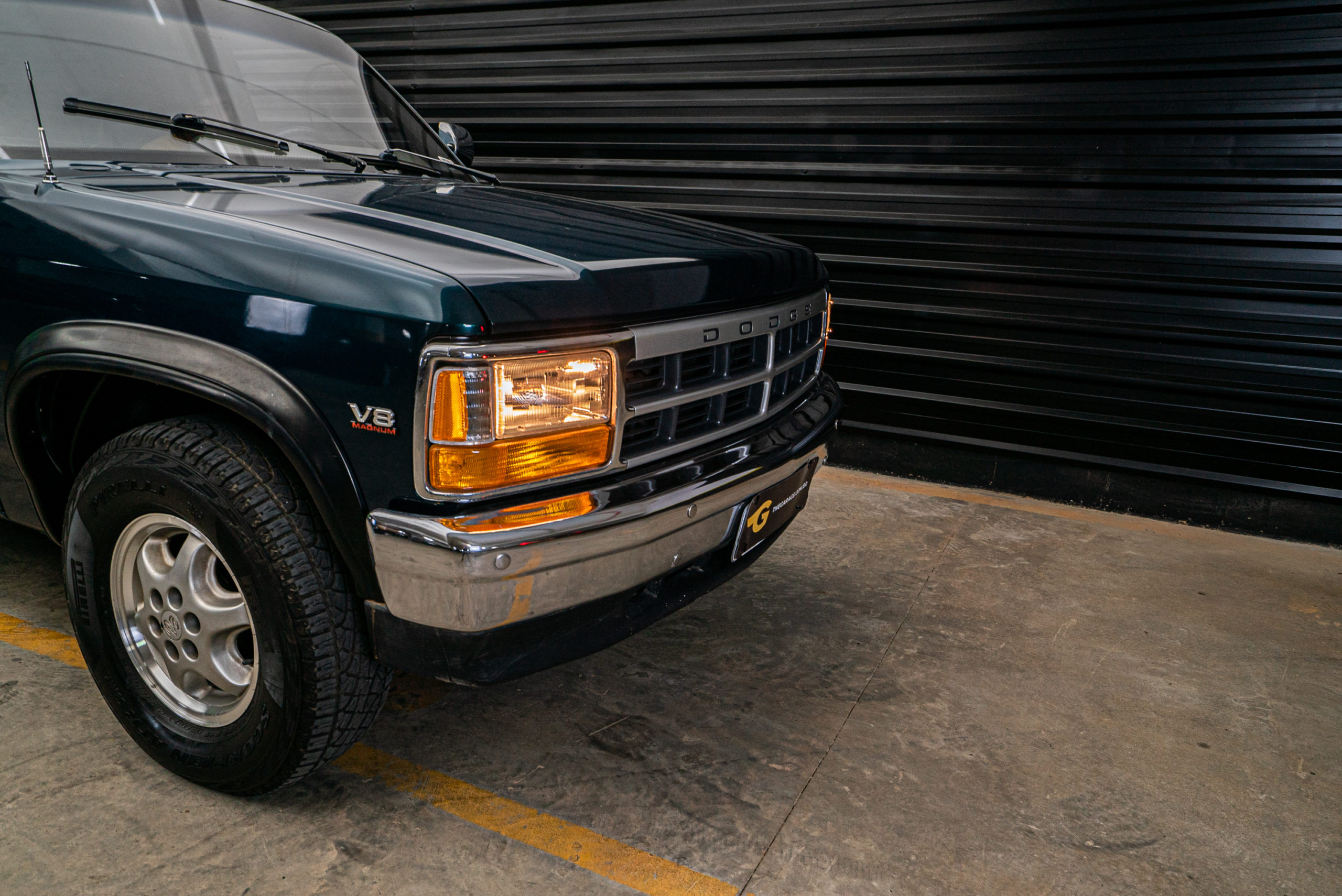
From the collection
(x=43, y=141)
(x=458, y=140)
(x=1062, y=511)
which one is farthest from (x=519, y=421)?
(x=1062, y=511)

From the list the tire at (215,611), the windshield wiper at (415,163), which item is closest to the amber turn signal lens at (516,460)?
the tire at (215,611)

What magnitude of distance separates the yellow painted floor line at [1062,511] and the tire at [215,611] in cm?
308

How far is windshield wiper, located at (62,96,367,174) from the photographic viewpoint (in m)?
2.30

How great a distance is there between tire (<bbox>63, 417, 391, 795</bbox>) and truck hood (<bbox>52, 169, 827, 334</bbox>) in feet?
1.65

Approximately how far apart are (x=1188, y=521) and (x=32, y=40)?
4.87 metres

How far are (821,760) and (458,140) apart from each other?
261 centimetres

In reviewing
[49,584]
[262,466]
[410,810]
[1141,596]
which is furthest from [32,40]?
[1141,596]

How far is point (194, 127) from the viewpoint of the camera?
2385mm

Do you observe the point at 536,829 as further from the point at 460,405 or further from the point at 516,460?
the point at 460,405

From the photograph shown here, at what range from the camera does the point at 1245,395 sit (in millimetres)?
4133

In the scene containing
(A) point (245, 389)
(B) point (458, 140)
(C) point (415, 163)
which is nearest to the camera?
(A) point (245, 389)

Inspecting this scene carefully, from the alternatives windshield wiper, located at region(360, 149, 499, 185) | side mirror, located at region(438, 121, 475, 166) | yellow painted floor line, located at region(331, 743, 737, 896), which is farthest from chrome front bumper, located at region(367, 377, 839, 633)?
side mirror, located at region(438, 121, 475, 166)

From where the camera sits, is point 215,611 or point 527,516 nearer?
point 527,516

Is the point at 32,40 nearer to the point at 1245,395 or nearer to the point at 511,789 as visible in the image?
the point at 511,789
